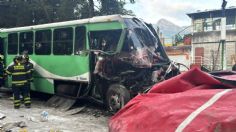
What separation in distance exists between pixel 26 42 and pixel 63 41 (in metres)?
2.47

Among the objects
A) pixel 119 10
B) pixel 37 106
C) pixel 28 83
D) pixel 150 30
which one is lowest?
pixel 37 106

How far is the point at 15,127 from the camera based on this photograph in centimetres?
808

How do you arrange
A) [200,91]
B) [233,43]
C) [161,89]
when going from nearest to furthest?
[200,91] < [161,89] < [233,43]

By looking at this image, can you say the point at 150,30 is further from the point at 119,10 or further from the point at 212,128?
the point at 119,10

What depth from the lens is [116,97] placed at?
32.2ft

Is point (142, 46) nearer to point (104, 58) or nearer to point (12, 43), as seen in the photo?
point (104, 58)

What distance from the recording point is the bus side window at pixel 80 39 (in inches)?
422

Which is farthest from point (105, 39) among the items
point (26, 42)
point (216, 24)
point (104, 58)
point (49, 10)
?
point (216, 24)

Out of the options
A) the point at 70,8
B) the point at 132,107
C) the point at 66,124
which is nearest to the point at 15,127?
the point at 66,124

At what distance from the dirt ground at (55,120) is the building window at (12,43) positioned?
2.89 meters

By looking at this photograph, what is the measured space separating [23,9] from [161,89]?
25.2 metres

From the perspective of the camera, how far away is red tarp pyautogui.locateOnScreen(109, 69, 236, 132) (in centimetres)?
237

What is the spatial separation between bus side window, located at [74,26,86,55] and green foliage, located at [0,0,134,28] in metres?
15.7

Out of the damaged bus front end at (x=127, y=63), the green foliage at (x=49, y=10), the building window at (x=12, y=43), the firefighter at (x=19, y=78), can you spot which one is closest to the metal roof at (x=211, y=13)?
the green foliage at (x=49, y=10)
